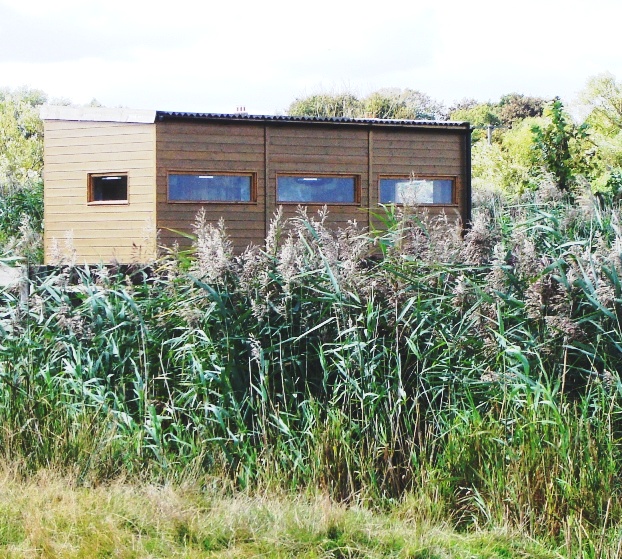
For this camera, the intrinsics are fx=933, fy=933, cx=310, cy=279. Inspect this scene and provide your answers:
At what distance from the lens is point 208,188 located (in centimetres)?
1529

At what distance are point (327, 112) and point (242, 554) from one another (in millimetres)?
37417

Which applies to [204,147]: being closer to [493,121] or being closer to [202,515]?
[202,515]

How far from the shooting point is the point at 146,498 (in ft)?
13.0

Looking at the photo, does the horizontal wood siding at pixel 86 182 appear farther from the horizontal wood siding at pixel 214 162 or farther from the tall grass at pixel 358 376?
the tall grass at pixel 358 376

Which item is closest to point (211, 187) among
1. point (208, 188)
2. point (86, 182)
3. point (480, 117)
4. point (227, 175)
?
point (208, 188)

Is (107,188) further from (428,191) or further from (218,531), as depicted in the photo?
(218,531)

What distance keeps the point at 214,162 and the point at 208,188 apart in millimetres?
438

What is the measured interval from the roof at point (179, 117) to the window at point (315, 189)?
3.09 feet

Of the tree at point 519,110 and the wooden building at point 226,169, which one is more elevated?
the tree at point 519,110

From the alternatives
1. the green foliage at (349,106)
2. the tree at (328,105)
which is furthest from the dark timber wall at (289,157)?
the tree at (328,105)

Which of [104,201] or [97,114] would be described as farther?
[97,114]

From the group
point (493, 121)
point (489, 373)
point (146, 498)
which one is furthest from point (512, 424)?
point (493, 121)

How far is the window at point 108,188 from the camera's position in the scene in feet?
51.8

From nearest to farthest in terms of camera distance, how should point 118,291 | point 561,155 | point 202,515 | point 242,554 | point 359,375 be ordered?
point 242,554
point 202,515
point 359,375
point 118,291
point 561,155
